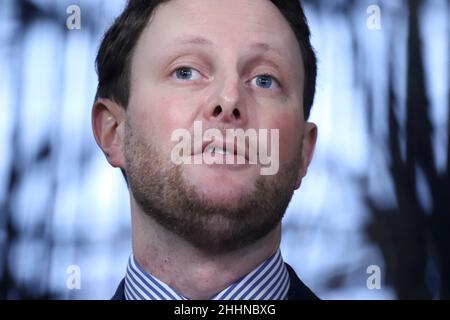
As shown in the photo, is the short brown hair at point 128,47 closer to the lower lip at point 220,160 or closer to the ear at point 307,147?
the ear at point 307,147

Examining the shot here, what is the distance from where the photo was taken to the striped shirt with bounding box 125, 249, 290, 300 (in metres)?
1.45

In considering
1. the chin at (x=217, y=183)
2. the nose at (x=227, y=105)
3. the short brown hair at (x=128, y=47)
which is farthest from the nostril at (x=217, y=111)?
the short brown hair at (x=128, y=47)

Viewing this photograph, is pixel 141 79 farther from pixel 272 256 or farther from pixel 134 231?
pixel 272 256

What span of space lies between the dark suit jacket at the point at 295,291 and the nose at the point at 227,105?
13.7 inches

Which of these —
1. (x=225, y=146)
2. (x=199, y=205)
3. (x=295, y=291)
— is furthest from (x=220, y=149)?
(x=295, y=291)

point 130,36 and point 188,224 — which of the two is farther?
point 130,36

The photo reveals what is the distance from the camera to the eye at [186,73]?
1.47m

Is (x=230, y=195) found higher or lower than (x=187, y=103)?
lower

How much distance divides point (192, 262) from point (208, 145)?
0.23 metres

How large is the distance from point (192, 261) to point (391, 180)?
0.54 metres

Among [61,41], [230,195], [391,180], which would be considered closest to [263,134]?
[230,195]

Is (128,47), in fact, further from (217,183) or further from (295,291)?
(295,291)

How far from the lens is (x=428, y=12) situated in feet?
5.75
